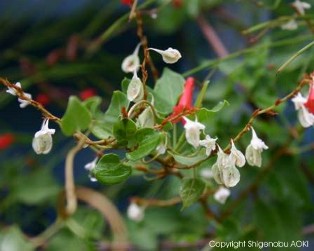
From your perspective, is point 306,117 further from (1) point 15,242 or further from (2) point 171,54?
(1) point 15,242

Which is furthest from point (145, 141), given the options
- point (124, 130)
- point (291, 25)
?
point (291, 25)

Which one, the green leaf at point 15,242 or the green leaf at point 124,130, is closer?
the green leaf at point 124,130

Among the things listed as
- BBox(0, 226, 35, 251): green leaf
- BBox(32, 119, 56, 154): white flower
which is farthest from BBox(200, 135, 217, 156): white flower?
BBox(0, 226, 35, 251): green leaf

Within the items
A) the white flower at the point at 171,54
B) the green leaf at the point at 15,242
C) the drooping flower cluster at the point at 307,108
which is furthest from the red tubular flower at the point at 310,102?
the green leaf at the point at 15,242

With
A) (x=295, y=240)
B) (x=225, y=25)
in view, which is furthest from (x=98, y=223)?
(x=225, y=25)

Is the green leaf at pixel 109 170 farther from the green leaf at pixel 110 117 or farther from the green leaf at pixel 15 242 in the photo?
the green leaf at pixel 15 242

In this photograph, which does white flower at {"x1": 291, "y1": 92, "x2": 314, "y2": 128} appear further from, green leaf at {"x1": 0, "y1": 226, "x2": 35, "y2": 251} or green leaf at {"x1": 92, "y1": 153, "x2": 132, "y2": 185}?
green leaf at {"x1": 0, "y1": 226, "x2": 35, "y2": 251}
